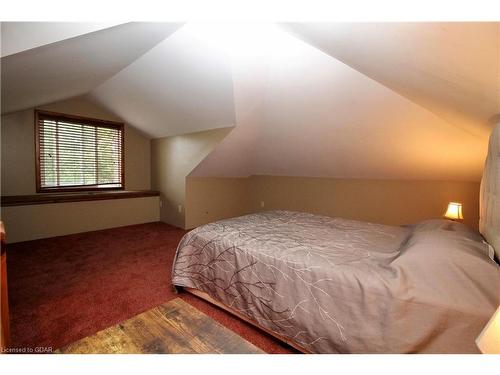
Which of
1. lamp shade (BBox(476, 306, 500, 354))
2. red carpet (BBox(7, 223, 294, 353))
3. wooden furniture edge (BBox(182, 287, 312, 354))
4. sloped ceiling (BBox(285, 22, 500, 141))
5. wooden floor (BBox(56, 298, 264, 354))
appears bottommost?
red carpet (BBox(7, 223, 294, 353))

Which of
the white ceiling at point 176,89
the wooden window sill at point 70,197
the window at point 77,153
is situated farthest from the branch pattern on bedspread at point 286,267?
the window at point 77,153

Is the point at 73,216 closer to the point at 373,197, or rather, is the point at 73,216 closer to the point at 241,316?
the point at 241,316

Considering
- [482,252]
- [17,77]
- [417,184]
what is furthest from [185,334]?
[417,184]

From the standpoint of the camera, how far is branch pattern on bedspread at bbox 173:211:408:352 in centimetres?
122

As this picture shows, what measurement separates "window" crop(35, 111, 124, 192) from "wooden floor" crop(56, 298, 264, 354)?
3.88 metres

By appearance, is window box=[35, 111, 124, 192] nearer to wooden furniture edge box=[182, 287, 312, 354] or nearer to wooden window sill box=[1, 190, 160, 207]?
wooden window sill box=[1, 190, 160, 207]

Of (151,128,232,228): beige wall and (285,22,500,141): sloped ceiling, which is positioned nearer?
(285,22,500,141): sloped ceiling

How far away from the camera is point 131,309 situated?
69.4 inches

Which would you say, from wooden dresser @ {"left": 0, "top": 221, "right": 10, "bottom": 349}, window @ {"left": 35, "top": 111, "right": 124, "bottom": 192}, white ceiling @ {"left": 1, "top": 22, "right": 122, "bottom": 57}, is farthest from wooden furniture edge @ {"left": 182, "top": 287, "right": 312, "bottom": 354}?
window @ {"left": 35, "top": 111, "right": 124, "bottom": 192}

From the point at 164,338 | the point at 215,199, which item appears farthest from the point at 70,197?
the point at 164,338

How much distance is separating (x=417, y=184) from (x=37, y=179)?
565cm

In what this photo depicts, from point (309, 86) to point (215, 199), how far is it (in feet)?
9.37

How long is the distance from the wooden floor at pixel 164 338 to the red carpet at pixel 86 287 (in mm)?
695

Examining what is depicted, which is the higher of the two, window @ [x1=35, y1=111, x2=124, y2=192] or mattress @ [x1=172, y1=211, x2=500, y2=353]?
window @ [x1=35, y1=111, x2=124, y2=192]
